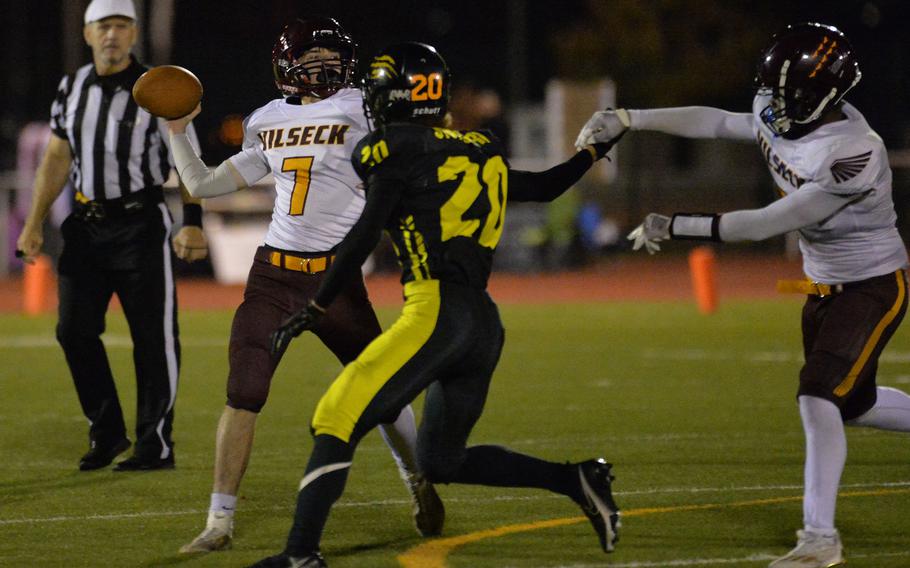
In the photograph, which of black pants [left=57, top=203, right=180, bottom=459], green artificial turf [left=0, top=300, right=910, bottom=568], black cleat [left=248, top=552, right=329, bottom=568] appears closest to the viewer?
black cleat [left=248, top=552, right=329, bottom=568]

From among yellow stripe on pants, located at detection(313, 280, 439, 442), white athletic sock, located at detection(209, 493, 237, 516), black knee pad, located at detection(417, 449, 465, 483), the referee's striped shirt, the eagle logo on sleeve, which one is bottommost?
white athletic sock, located at detection(209, 493, 237, 516)

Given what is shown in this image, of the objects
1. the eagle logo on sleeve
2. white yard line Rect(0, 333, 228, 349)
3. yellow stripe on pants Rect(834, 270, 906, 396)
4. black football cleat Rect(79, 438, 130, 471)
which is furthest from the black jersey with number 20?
white yard line Rect(0, 333, 228, 349)

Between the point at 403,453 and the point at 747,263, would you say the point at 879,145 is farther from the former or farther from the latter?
the point at 747,263

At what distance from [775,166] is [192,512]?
2665 mm

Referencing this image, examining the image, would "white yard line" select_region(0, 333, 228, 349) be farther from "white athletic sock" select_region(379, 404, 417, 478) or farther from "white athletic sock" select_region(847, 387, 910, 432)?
"white athletic sock" select_region(847, 387, 910, 432)

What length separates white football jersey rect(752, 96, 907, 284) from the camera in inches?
193

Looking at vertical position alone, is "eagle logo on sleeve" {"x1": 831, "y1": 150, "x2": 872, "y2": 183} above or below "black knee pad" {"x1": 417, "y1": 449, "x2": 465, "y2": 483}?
above

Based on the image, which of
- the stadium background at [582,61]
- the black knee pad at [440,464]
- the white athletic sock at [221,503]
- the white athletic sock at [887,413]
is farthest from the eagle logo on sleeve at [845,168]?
the stadium background at [582,61]

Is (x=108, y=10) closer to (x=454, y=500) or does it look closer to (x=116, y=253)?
(x=116, y=253)

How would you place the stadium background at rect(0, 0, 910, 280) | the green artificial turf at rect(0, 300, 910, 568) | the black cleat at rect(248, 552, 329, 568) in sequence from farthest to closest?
the stadium background at rect(0, 0, 910, 280) < the green artificial turf at rect(0, 300, 910, 568) < the black cleat at rect(248, 552, 329, 568)

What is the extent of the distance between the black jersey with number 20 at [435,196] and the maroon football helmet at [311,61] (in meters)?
0.90

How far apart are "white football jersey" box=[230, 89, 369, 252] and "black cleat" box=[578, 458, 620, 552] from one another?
1359 millimetres

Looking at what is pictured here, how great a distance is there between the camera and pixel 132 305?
7105mm

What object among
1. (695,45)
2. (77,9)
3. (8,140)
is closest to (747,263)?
(695,45)
